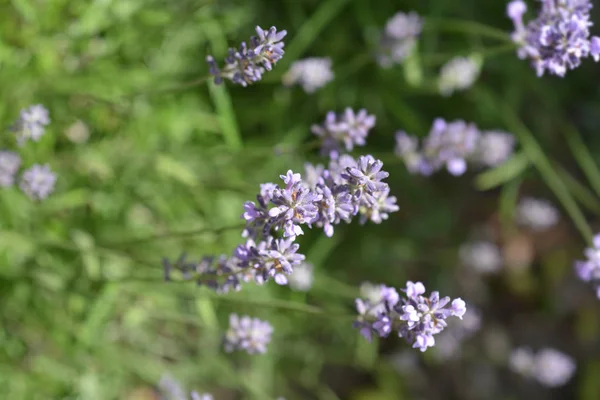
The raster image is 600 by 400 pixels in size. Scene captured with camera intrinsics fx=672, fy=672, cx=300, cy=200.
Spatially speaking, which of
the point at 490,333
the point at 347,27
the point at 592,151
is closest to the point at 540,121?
the point at 592,151

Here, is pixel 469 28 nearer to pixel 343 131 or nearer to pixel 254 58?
pixel 343 131

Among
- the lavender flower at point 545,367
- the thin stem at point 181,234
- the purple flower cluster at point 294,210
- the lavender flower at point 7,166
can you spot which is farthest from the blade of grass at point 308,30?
the lavender flower at point 545,367

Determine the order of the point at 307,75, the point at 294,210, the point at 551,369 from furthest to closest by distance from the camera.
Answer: the point at 551,369
the point at 307,75
the point at 294,210

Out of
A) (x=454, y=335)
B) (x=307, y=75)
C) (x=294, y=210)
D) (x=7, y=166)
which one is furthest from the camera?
(x=454, y=335)

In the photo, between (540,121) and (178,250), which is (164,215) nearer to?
(178,250)

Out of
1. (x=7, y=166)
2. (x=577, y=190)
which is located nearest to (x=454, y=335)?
(x=577, y=190)

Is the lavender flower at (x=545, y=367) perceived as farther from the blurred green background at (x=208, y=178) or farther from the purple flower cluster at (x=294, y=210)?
the purple flower cluster at (x=294, y=210)

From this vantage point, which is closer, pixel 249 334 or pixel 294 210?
pixel 294 210
